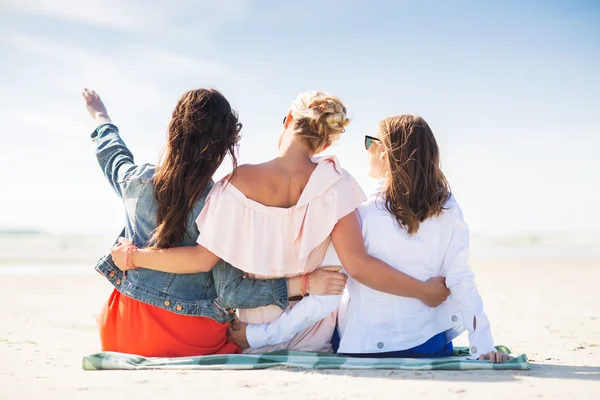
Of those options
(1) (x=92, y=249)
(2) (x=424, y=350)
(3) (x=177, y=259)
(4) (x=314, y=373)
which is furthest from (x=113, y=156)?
(1) (x=92, y=249)

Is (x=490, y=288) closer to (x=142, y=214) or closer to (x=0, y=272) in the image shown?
(x=142, y=214)

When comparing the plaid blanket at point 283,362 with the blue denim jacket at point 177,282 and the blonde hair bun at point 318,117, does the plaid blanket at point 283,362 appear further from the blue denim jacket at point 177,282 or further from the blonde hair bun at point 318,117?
the blonde hair bun at point 318,117

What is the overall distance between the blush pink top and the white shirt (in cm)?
27

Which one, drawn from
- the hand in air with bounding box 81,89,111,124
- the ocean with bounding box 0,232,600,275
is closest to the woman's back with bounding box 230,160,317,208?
the hand in air with bounding box 81,89,111,124

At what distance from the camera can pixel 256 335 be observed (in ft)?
13.1

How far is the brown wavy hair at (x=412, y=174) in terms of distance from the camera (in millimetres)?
3959

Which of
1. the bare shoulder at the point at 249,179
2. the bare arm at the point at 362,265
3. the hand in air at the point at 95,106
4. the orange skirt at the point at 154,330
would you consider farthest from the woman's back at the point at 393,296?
the hand in air at the point at 95,106

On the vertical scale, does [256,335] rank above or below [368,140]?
below

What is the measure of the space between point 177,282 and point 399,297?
1.42m

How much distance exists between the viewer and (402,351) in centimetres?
401

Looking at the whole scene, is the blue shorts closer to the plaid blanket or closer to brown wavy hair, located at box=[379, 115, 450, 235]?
the plaid blanket

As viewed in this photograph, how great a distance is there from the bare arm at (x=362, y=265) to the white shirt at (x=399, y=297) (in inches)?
4.7

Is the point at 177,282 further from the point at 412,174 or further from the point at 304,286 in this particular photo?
the point at 412,174

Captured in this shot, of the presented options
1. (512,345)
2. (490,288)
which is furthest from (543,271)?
(512,345)
